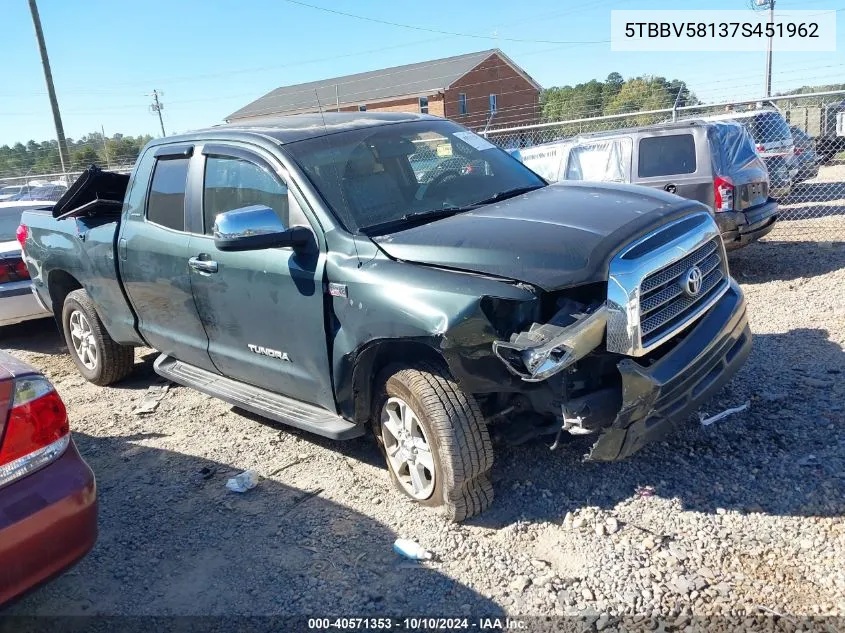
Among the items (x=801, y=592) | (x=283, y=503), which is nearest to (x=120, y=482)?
(x=283, y=503)

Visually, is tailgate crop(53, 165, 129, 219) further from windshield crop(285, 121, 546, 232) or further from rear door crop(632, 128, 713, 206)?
rear door crop(632, 128, 713, 206)

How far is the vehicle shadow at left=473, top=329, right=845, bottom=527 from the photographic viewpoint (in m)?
3.30

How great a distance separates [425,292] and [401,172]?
122 cm

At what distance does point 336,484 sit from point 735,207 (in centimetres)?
566

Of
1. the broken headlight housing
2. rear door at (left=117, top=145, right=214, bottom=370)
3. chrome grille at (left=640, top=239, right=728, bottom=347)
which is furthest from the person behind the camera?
rear door at (left=117, top=145, right=214, bottom=370)

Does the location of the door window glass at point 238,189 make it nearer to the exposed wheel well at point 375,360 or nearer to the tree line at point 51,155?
the exposed wheel well at point 375,360

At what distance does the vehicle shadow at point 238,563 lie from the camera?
2.95 meters

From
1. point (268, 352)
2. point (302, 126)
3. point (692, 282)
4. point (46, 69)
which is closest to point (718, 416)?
point (692, 282)

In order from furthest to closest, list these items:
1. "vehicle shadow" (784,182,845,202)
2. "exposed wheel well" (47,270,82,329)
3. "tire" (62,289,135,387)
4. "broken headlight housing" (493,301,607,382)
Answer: "vehicle shadow" (784,182,845,202)
"exposed wheel well" (47,270,82,329)
"tire" (62,289,135,387)
"broken headlight housing" (493,301,607,382)

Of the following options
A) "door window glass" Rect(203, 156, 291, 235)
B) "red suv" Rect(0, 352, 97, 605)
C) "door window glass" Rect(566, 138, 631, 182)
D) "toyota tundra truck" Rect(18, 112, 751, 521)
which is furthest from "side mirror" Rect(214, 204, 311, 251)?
"door window glass" Rect(566, 138, 631, 182)

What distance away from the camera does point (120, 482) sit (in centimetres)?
426

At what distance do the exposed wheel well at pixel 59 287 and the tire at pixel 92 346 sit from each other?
0.15m

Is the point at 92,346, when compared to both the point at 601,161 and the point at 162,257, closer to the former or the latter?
the point at 162,257

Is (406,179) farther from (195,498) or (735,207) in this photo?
(735,207)
